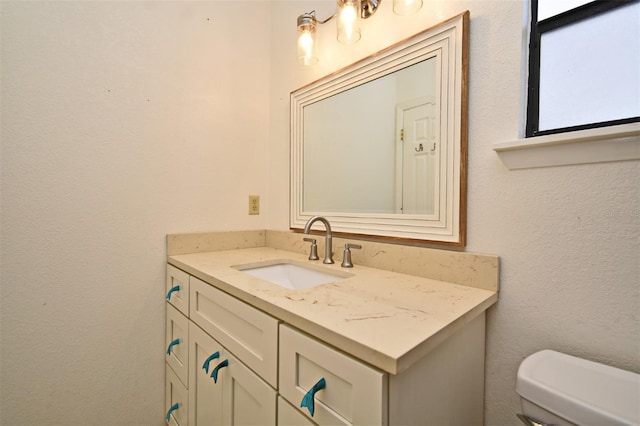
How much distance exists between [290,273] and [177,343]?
514 mm

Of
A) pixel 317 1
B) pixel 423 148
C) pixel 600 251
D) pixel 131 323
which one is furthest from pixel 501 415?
pixel 317 1

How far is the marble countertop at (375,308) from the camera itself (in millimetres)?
484

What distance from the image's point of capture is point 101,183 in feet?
3.68

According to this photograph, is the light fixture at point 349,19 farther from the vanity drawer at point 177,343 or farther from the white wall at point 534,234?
the vanity drawer at point 177,343

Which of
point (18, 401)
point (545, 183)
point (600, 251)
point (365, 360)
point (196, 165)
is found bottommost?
point (18, 401)

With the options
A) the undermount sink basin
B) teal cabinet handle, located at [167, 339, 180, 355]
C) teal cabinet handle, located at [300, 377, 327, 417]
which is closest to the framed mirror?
the undermount sink basin

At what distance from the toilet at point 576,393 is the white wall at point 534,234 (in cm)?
9

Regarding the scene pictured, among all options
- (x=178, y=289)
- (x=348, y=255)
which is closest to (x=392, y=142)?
(x=348, y=255)

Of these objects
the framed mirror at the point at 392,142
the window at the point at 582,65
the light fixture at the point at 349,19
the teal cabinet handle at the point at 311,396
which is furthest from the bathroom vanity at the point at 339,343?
the light fixture at the point at 349,19

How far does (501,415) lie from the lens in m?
0.76

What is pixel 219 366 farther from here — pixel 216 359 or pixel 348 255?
pixel 348 255

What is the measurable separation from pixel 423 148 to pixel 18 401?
1.62 meters

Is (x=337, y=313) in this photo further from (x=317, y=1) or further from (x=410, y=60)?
(x=317, y=1)

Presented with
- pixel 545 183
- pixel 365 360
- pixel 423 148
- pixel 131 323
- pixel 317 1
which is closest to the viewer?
pixel 365 360
